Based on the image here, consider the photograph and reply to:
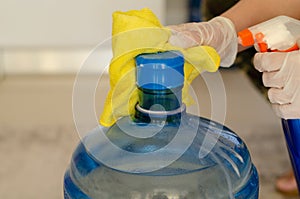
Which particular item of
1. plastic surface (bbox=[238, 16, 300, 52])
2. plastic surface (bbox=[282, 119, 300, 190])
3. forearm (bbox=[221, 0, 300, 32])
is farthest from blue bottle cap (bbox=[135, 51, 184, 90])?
forearm (bbox=[221, 0, 300, 32])

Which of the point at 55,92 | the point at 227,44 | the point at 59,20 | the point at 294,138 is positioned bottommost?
the point at 55,92

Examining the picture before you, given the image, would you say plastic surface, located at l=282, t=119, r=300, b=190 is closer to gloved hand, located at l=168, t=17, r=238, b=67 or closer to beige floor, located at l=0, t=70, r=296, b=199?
gloved hand, located at l=168, t=17, r=238, b=67

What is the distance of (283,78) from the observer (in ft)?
2.42

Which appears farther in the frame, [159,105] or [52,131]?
[52,131]

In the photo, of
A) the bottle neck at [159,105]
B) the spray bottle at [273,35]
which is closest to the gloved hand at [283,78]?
the spray bottle at [273,35]

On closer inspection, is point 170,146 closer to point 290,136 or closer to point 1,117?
point 290,136

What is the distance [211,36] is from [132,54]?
0.16 metres

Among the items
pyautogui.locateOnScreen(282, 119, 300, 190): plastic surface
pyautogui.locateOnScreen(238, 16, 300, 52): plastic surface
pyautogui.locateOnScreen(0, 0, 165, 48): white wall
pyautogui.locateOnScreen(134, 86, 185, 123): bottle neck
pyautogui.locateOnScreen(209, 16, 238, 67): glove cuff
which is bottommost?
pyautogui.locateOnScreen(0, 0, 165, 48): white wall

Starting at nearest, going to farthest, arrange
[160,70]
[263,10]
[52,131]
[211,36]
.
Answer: [160,70] < [211,36] < [263,10] < [52,131]

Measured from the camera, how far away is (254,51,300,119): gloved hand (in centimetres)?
72

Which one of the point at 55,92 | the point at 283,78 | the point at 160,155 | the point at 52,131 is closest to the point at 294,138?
the point at 283,78

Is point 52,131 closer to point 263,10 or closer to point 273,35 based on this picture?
point 263,10

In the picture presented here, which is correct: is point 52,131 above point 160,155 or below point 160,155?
below

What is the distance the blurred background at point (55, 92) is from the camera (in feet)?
5.17
